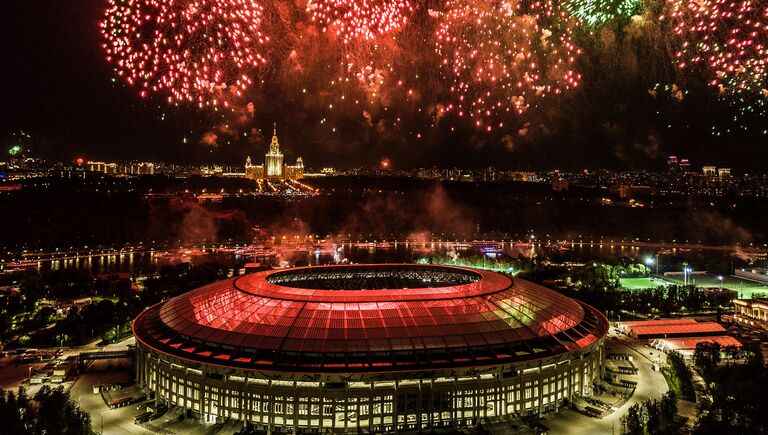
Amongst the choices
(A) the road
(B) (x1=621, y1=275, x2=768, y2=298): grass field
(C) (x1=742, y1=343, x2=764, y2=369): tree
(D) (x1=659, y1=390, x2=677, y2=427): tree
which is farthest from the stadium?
(B) (x1=621, y1=275, x2=768, y2=298): grass field

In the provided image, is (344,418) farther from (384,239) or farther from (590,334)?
(384,239)

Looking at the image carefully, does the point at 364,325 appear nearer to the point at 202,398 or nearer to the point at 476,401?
the point at 476,401

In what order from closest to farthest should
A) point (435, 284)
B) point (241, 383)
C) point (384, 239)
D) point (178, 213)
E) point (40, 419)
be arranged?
point (40, 419), point (241, 383), point (435, 284), point (384, 239), point (178, 213)

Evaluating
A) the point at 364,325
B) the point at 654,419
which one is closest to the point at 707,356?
the point at 654,419

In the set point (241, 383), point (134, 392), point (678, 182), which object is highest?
point (678, 182)

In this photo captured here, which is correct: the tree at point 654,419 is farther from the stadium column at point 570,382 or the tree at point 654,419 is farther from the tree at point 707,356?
the tree at point 707,356

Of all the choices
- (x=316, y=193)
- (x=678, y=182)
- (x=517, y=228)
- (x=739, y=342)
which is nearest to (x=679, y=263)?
(x=739, y=342)
